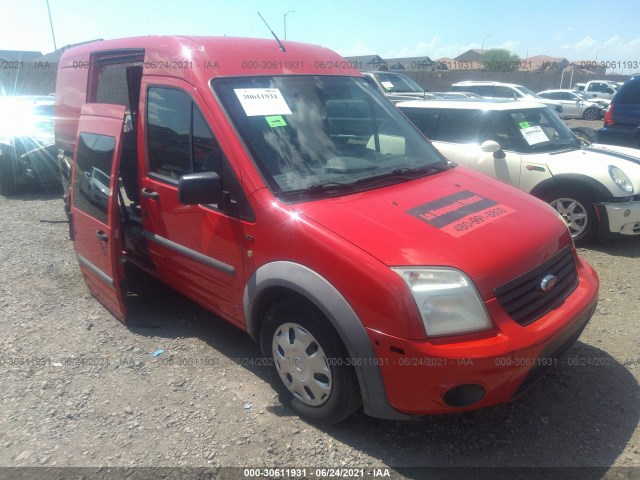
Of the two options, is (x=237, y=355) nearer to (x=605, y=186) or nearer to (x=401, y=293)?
(x=401, y=293)

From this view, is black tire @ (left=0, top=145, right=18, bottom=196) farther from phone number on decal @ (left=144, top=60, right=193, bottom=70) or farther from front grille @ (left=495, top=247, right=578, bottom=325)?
front grille @ (left=495, top=247, right=578, bottom=325)

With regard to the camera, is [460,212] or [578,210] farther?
[578,210]

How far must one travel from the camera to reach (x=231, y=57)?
312cm

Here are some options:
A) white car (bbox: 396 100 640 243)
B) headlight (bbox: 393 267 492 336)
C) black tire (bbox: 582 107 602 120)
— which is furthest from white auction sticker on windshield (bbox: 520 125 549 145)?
black tire (bbox: 582 107 602 120)

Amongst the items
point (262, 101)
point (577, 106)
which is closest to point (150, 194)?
point (262, 101)

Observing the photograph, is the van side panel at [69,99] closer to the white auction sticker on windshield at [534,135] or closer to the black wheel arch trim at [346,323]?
the black wheel arch trim at [346,323]

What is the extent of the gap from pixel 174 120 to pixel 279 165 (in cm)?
96

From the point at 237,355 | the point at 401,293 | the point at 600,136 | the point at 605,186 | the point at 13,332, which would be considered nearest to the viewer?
the point at 401,293

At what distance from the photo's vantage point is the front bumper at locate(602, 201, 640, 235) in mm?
5055

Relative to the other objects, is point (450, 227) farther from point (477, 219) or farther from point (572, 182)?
point (572, 182)

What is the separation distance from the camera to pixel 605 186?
511 centimetres

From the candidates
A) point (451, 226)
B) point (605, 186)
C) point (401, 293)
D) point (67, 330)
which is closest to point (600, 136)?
point (605, 186)

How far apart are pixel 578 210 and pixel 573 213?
0.19 ft

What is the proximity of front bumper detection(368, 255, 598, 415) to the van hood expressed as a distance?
226mm
